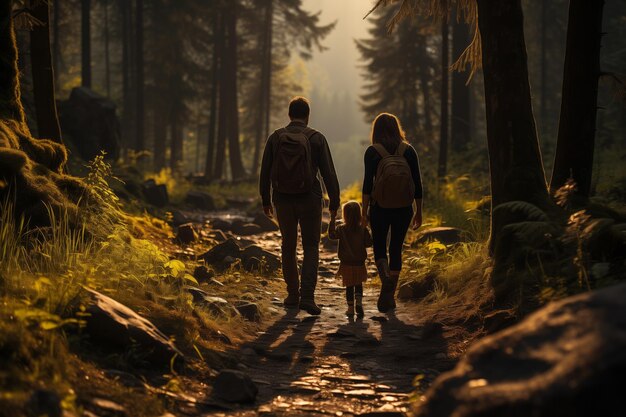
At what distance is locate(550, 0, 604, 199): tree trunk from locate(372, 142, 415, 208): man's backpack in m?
1.90

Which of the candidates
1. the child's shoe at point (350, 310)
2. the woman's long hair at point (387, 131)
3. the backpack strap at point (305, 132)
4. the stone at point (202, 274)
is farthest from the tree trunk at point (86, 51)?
the child's shoe at point (350, 310)

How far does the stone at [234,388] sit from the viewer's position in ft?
14.8

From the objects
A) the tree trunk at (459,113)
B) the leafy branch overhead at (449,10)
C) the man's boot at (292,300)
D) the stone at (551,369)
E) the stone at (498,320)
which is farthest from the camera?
the tree trunk at (459,113)

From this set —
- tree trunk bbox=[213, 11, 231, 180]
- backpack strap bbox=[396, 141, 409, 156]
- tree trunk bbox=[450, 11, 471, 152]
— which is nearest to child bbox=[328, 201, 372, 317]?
backpack strap bbox=[396, 141, 409, 156]

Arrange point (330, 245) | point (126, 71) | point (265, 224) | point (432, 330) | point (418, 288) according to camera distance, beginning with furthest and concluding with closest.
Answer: point (126, 71) < point (265, 224) < point (330, 245) < point (418, 288) < point (432, 330)

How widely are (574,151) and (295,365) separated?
4.34 meters

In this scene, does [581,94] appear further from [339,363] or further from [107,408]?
[107,408]

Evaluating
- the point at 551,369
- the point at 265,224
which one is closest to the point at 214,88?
the point at 265,224

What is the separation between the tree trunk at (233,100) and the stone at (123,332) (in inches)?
1086

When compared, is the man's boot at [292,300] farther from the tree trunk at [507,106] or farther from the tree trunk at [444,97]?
the tree trunk at [444,97]

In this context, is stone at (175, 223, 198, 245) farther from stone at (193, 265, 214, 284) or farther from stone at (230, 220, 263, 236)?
stone at (230, 220, 263, 236)

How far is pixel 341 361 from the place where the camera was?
583cm

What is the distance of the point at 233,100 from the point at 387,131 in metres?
26.7

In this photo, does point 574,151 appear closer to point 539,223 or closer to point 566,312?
point 539,223
